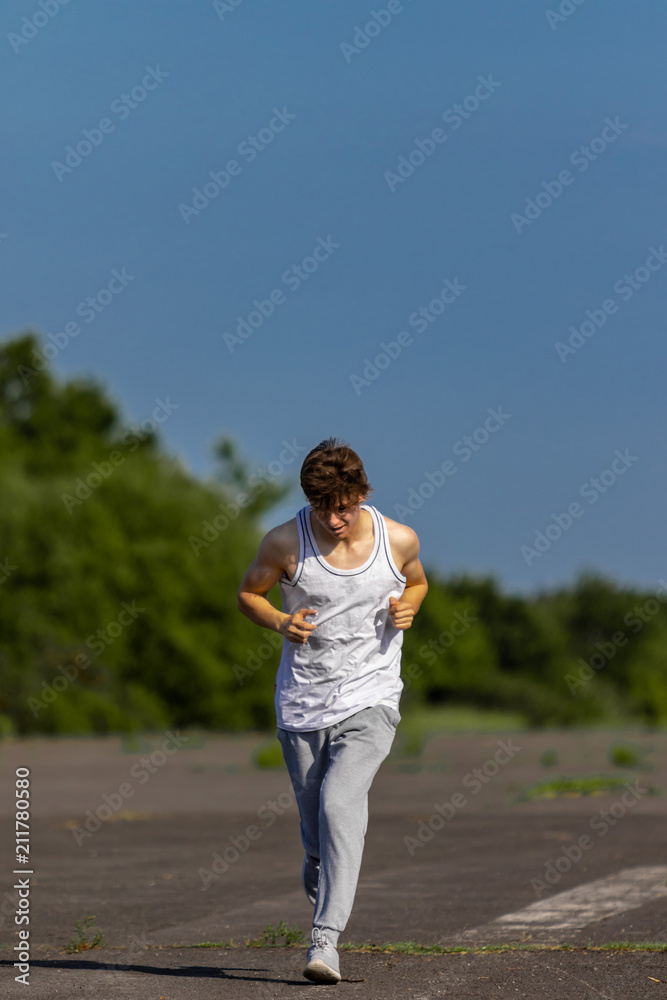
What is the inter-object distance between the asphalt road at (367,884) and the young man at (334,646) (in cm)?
58

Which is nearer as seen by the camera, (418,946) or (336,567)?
(336,567)

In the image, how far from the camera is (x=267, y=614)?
18.0ft

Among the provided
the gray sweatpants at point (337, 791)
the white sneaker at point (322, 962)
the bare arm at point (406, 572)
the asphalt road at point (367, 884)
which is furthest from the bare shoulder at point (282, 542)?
the asphalt road at point (367, 884)

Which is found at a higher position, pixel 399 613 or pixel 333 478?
pixel 333 478

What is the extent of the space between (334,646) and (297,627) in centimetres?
22

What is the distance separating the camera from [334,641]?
5.45m

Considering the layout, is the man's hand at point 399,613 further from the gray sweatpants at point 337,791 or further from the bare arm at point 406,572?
the gray sweatpants at point 337,791

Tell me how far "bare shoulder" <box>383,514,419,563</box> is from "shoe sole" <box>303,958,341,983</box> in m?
1.65

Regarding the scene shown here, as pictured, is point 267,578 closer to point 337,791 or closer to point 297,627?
point 297,627

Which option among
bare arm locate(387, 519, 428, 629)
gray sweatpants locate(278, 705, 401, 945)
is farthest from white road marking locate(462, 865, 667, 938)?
bare arm locate(387, 519, 428, 629)

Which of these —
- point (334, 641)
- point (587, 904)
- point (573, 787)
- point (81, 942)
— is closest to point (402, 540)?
point (334, 641)

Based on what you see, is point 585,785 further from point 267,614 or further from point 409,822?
point 267,614

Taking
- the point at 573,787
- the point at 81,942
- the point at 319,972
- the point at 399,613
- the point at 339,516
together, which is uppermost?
the point at 573,787

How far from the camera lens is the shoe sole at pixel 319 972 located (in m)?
5.12
